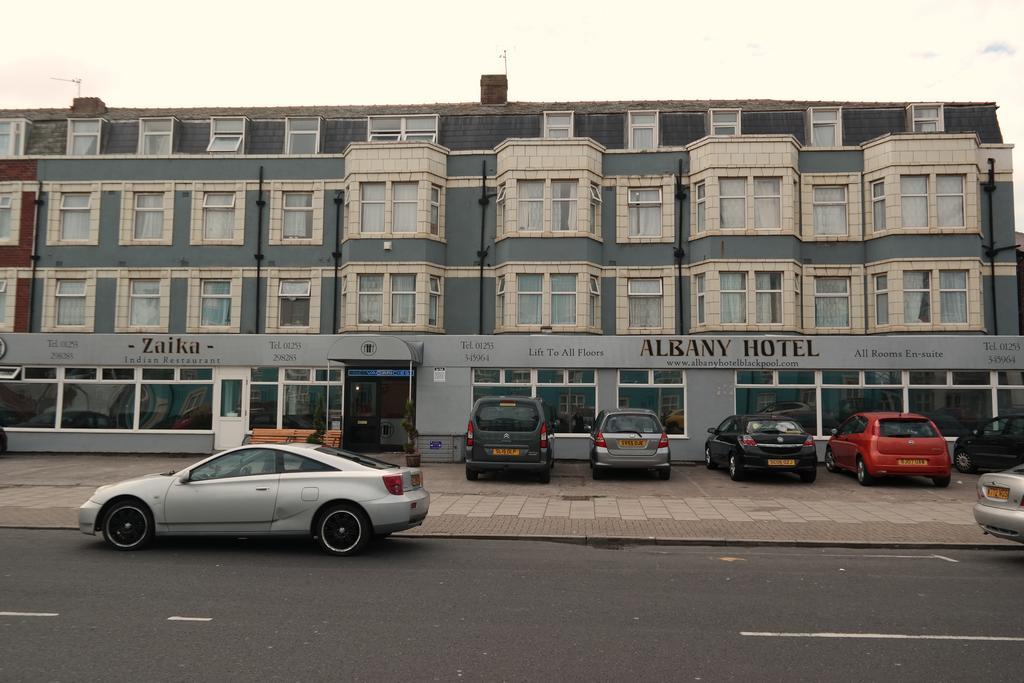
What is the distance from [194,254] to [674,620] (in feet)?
70.8

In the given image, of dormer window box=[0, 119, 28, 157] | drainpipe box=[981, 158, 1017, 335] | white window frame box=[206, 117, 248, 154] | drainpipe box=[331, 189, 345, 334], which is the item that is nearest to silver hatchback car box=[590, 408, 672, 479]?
drainpipe box=[331, 189, 345, 334]

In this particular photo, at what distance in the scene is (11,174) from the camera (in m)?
24.8

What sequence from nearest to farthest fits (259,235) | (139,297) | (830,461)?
(830,461)
(259,235)
(139,297)

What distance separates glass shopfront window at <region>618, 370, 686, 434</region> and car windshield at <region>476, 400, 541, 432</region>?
5.63 meters

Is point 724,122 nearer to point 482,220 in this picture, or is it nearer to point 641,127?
point 641,127

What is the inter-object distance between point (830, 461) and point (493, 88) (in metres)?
17.5

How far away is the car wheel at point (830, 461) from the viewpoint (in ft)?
62.6

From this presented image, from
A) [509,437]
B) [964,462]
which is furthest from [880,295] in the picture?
[509,437]

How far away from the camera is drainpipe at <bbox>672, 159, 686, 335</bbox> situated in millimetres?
23031

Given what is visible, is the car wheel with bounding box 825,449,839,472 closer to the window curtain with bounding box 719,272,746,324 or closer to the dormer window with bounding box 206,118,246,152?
the window curtain with bounding box 719,272,746,324

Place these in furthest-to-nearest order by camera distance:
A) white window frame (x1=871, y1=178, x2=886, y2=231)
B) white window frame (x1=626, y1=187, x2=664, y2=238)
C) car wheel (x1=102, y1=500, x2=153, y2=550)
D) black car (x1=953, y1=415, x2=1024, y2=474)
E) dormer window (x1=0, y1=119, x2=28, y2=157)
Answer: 1. dormer window (x1=0, y1=119, x2=28, y2=157)
2. white window frame (x1=626, y1=187, x2=664, y2=238)
3. white window frame (x1=871, y1=178, x2=886, y2=231)
4. black car (x1=953, y1=415, x2=1024, y2=474)
5. car wheel (x1=102, y1=500, x2=153, y2=550)

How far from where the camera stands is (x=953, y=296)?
72.5 ft

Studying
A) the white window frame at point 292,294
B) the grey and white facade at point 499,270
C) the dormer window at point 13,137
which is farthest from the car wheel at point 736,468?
the dormer window at point 13,137

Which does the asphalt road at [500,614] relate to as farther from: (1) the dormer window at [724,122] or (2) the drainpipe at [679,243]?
(1) the dormer window at [724,122]
